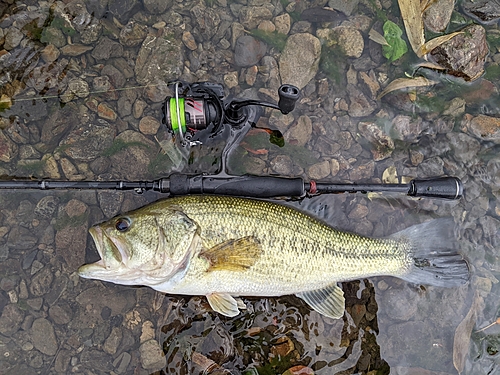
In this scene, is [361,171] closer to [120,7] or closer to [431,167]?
[431,167]

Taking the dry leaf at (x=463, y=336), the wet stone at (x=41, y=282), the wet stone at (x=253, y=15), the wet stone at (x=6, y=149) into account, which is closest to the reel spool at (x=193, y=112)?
the wet stone at (x=253, y=15)

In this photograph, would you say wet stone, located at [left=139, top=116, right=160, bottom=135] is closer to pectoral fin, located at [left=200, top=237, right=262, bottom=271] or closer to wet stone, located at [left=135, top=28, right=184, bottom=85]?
wet stone, located at [left=135, top=28, right=184, bottom=85]

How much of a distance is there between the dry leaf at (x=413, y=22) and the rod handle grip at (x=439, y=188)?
4.42ft

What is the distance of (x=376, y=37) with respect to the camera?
3.62 m

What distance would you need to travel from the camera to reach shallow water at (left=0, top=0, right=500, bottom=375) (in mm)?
3410

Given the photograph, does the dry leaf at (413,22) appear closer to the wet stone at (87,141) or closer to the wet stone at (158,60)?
the wet stone at (158,60)

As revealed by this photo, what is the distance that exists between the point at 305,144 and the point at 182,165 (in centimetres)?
117

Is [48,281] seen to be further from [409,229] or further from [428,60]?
[428,60]

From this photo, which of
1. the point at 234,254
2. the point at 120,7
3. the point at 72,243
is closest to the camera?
the point at 234,254

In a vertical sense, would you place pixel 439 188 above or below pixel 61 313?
above

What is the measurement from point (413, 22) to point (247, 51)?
1606 mm

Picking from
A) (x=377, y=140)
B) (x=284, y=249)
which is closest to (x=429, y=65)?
(x=377, y=140)

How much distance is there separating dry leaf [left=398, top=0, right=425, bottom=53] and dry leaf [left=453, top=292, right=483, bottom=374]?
2474mm

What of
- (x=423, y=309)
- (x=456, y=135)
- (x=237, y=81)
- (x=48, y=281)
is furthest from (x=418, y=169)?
(x=48, y=281)
